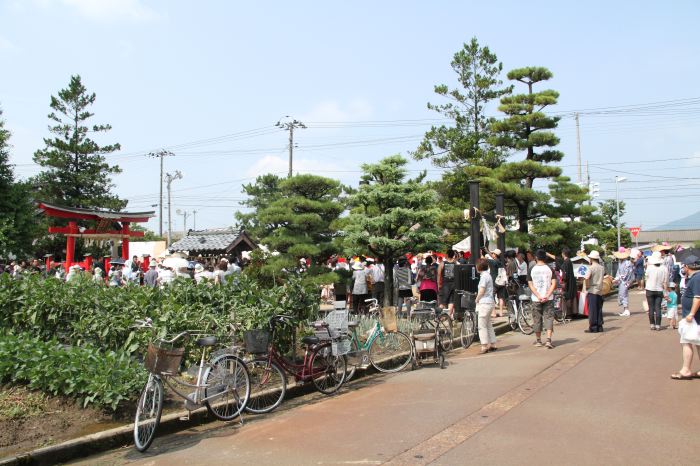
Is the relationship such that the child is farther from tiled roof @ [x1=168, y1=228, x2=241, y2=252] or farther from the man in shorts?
tiled roof @ [x1=168, y1=228, x2=241, y2=252]

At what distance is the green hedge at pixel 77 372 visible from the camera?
244 inches

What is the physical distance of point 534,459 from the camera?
4.90 meters

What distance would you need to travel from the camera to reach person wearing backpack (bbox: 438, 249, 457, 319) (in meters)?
13.2

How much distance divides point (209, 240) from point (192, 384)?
30.7m

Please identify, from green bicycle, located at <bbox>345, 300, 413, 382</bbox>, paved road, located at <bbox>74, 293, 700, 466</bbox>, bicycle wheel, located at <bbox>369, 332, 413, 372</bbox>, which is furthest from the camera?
bicycle wheel, located at <bbox>369, 332, 413, 372</bbox>

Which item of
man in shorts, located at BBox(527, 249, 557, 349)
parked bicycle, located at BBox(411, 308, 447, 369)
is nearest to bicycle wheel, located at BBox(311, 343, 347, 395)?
parked bicycle, located at BBox(411, 308, 447, 369)

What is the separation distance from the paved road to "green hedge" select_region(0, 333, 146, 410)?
690 mm

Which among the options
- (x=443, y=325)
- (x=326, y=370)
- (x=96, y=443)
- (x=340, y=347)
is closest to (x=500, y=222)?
(x=443, y=325)

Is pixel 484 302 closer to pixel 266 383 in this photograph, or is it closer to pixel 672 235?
pixel 266 383

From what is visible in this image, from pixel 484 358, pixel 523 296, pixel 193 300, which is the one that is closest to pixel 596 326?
pixel 523 296

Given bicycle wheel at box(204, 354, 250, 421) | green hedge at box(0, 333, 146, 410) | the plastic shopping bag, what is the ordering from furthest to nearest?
the plastic shopping bag
bicycle wheel at box(204, 354, 250, 421)
green hedge at box(0, 333, 146, 410)

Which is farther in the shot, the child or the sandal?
the child

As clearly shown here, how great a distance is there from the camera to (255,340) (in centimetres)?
703

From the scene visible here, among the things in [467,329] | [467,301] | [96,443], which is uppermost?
[467,301]
